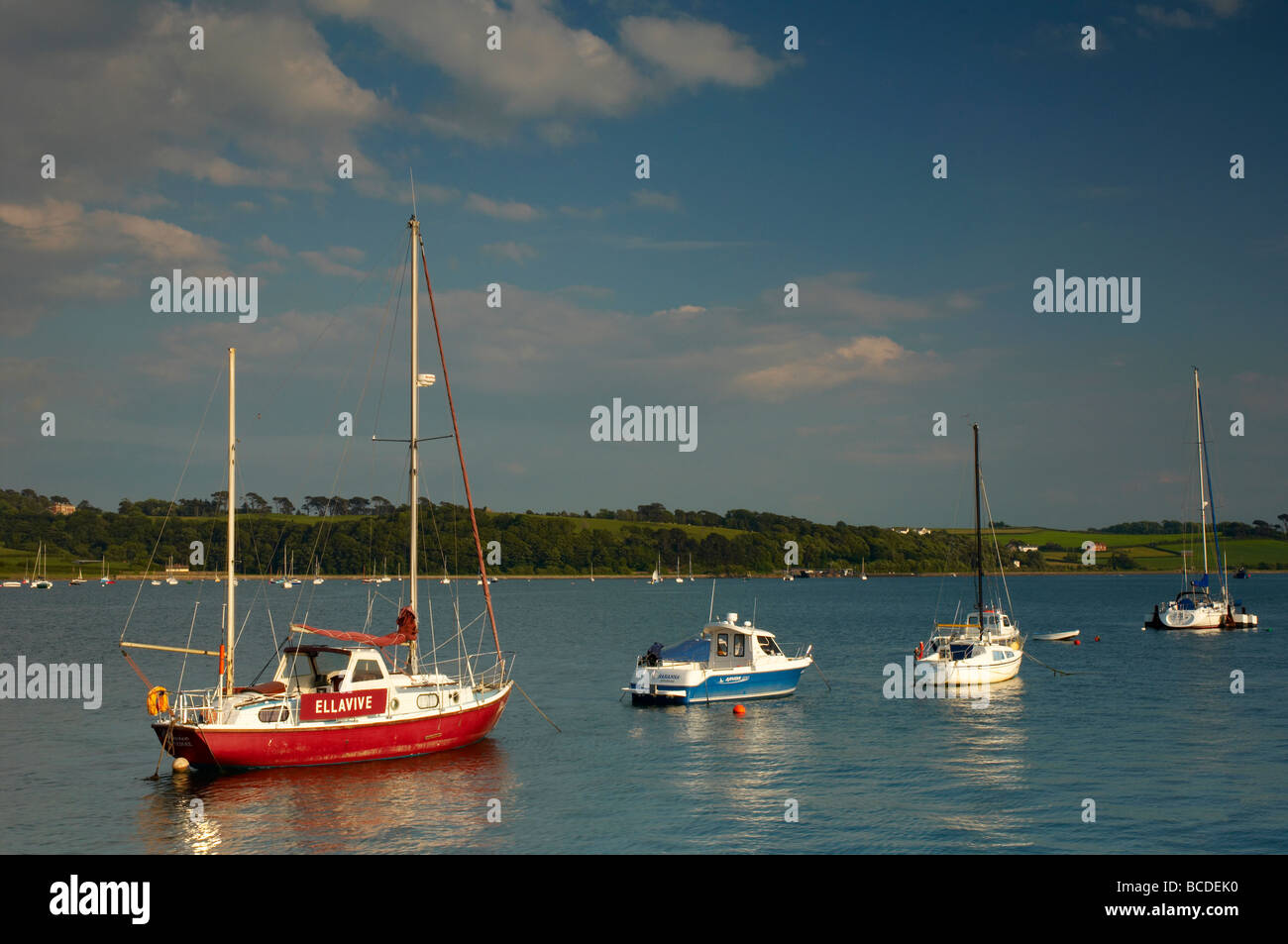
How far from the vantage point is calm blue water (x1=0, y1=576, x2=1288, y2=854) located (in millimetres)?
26219

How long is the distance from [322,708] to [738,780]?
1336 cm

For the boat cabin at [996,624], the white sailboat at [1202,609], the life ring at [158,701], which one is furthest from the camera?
the white sailboat at [1202,609]

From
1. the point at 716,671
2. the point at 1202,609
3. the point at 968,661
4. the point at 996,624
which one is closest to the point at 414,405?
the point at 716,671

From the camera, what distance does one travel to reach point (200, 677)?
6109cm

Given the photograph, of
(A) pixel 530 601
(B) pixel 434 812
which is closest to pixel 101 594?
(A) pixel 530 601

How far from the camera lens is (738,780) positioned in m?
33.4

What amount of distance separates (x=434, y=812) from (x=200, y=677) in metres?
38.6

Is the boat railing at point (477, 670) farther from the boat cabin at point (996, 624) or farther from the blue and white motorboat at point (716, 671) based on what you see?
the boat cabin at point (996, 624)

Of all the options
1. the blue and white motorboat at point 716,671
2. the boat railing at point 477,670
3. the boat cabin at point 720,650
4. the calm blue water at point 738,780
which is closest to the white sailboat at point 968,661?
the calm blue water at point 738,780

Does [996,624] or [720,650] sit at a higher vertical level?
[720,650]

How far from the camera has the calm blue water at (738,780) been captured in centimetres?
2622

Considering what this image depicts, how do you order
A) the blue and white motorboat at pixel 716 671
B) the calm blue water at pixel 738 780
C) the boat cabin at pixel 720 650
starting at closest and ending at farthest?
1. the calm blue water at pixel 738 780
2. the blue and white motorboat at pixel 716 671
3. the boat cabin at pixel 720 650

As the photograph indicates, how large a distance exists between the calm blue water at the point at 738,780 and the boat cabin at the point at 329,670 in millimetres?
2698

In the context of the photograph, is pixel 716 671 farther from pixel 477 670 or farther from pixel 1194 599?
pixel 1194 599
